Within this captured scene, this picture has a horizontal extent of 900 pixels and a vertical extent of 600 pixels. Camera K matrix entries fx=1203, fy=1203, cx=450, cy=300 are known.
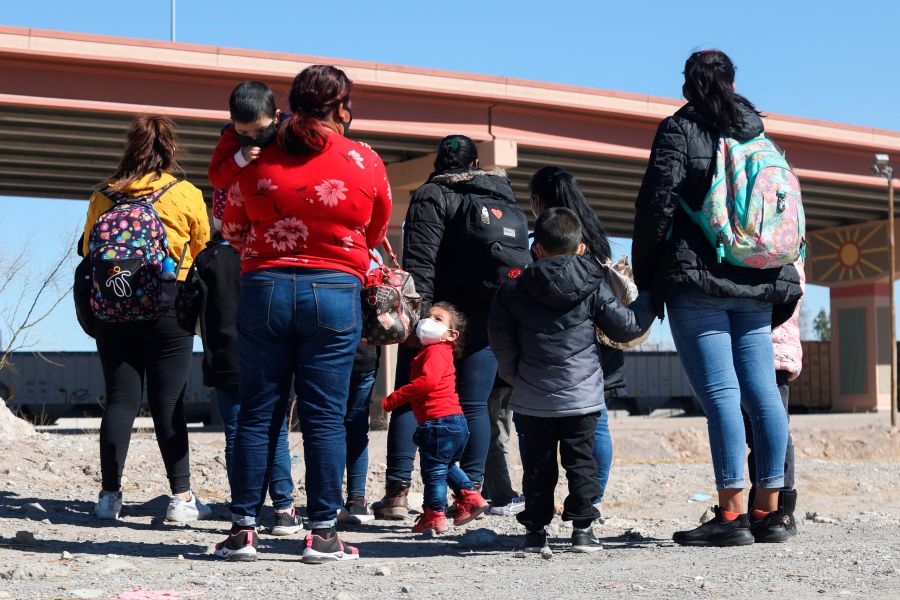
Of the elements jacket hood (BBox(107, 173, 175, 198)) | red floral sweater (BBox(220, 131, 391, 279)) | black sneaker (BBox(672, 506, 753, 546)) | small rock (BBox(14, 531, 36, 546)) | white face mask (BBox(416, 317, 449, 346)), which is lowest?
small rock (BBox(14, 531, 36, 546))

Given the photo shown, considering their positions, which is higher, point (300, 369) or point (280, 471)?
point (300, 369)

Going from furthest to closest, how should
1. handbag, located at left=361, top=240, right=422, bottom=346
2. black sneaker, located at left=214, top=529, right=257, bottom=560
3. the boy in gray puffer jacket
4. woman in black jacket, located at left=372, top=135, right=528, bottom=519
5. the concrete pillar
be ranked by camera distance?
the concrete pillar < woman in black jacket, located at left=372, top=135, right=528, bottom=519 < handbag, located at left=361, top=240, right=422, bottom=346 < the boy in gray puffer jacket < black sneaker, located at left=214, top=529, right=257, bottom=560

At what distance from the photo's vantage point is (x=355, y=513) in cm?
633

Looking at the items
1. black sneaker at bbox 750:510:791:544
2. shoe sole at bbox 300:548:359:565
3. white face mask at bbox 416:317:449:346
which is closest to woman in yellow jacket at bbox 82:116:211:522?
white face mask at bbox 416:317:449:346

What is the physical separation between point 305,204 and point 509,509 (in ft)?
9.04

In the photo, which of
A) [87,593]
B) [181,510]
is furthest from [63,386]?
[87,593]

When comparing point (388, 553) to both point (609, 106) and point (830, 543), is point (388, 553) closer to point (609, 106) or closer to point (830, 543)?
point (830, 543)

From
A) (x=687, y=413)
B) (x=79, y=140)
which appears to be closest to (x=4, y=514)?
(x=79, y=140)

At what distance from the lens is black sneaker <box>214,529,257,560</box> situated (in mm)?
4719

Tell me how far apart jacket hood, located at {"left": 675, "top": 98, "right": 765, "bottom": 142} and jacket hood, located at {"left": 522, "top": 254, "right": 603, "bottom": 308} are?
2.63ft

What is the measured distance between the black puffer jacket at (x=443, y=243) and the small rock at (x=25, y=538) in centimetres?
213

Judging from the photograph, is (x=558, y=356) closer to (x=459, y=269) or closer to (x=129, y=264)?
(x=459, y=269)

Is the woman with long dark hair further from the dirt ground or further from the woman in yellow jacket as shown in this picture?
the woman in yellow jacket

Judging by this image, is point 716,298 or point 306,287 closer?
point 306,287
